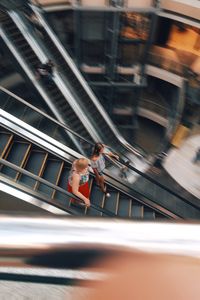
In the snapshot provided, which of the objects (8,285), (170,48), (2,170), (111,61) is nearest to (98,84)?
(111,61)

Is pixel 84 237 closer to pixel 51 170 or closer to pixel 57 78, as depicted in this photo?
pixel 51 170

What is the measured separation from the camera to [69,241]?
76 cm

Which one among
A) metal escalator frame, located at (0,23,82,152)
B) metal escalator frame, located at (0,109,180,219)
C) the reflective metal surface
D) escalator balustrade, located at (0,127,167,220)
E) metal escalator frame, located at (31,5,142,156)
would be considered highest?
metal escalator frame, located at (31,5,142,156)

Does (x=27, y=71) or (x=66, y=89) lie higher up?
(x=66, y=89)

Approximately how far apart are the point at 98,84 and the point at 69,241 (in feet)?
44.7

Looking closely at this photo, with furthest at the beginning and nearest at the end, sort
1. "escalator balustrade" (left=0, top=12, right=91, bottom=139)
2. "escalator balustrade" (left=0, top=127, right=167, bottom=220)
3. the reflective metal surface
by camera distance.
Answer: "escalator balustrade" (left=0, top=12, right=91, bottom=139)
"escalator balustrade" (left=0, top=127, right=167, bottom=220)
the reflective metal surface

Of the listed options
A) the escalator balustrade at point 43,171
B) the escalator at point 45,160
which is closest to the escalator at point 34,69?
the escalator at point 45,160

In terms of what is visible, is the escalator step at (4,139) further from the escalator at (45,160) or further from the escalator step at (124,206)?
the escalator step at (124,206)

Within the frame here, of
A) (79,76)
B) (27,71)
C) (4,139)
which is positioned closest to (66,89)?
(79,76)

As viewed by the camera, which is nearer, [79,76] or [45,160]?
[45,160]

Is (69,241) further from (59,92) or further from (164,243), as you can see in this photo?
(59,92)

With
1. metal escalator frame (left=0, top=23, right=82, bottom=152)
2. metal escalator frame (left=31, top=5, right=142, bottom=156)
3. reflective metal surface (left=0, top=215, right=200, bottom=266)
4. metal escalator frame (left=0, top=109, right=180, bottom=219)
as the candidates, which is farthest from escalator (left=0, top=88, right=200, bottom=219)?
reflective metal surface (left=0, top=215, right=200, bottom=266)

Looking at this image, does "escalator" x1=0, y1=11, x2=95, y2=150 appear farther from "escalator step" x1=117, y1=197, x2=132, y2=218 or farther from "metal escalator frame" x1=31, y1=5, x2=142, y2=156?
"escalator step" x1=117, y1=197, x2=132, y2=218

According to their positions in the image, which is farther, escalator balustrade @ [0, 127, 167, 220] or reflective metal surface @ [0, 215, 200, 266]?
escalator balustrade @ [0, 127, 167, 220]
